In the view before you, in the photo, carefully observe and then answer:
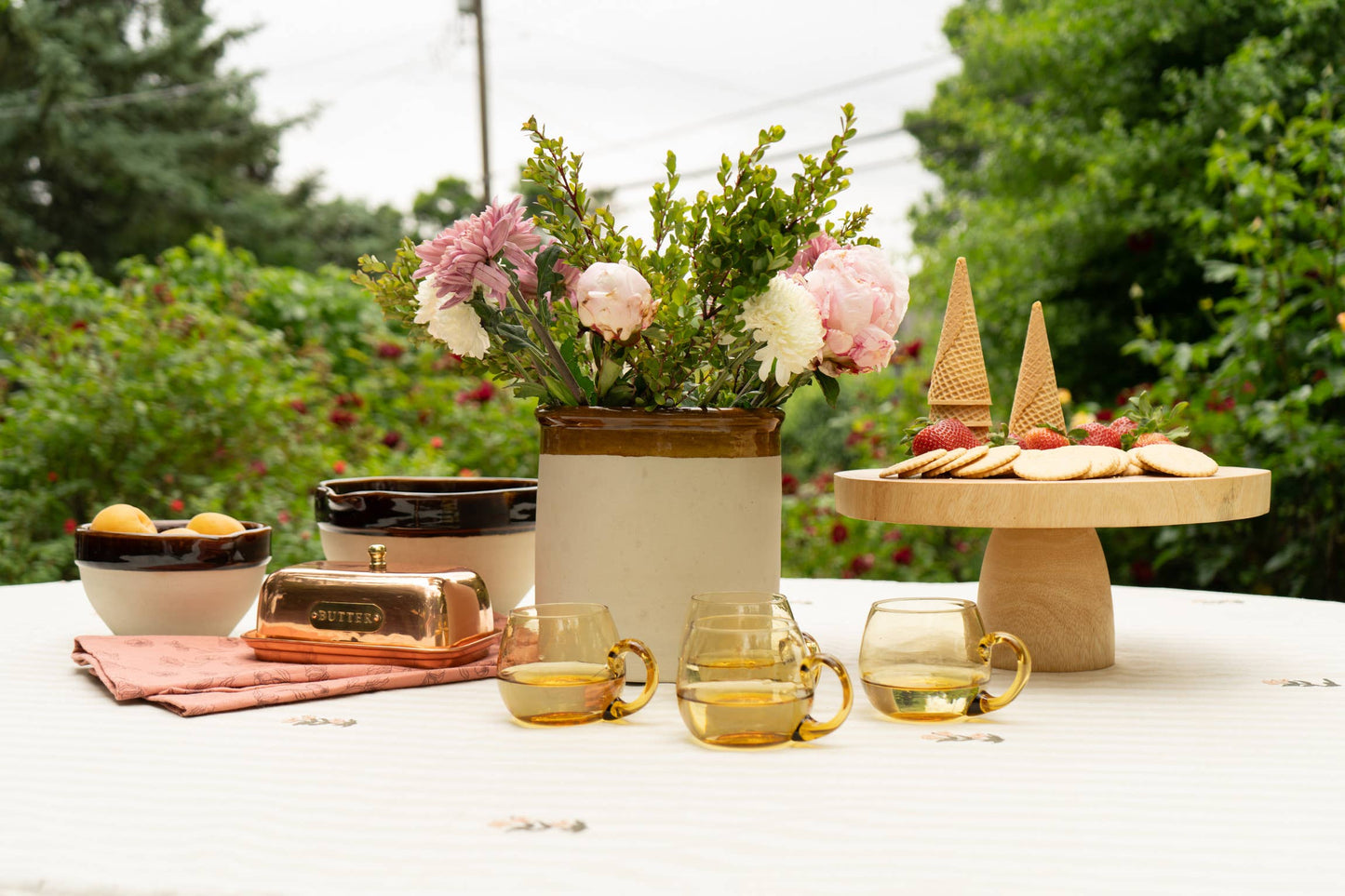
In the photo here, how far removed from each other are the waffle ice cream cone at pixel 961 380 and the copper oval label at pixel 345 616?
640mm

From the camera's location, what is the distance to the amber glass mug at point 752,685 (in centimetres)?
86

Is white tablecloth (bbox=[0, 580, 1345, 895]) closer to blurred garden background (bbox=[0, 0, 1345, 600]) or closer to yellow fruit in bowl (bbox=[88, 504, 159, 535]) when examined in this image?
yellow fruit in bowl (bbox=[88, 504, 159, 535])

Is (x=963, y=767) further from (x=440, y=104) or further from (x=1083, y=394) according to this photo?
(x=440, y=104)

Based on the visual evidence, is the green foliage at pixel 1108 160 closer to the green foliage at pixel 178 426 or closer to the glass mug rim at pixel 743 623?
the green foliage at pixel 178 426

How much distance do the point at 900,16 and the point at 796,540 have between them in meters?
7.06

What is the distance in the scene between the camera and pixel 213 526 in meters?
1.23

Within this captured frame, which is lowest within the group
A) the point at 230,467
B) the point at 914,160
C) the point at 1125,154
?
the point at 230,467

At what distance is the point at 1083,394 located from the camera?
209 inches

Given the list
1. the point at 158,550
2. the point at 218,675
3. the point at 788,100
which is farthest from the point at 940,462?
the point at 788,100

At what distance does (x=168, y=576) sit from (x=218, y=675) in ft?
0.73

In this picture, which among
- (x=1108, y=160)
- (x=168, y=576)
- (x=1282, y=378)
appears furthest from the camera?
(x=1108, y=160)

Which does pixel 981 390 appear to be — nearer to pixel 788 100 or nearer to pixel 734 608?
pixel 734 608

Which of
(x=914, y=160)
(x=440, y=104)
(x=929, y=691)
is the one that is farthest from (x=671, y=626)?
(x=440, y=104)

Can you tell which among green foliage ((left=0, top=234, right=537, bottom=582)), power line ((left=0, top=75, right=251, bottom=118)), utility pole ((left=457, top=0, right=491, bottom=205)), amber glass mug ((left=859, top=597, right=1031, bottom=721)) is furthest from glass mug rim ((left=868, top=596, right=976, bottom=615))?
power line ((left=0, top=75, right=251, bottom=118))
